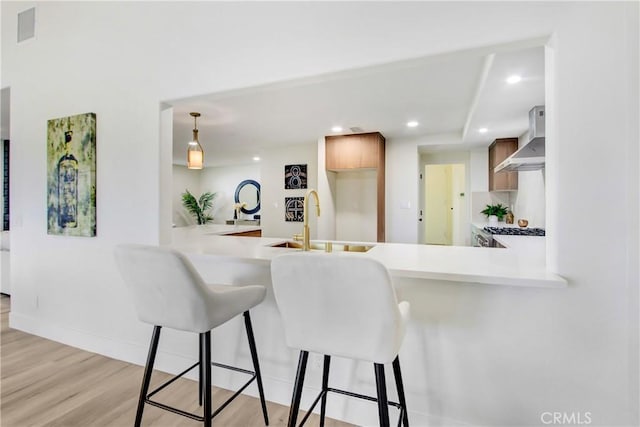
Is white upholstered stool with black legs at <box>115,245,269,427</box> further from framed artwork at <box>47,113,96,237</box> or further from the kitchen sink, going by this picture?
framed artwork at <box>47,113,96,237</box>

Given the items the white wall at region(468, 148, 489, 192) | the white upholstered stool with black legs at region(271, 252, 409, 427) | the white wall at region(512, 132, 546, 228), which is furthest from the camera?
the white wall at region(468, 148, 489, 192)

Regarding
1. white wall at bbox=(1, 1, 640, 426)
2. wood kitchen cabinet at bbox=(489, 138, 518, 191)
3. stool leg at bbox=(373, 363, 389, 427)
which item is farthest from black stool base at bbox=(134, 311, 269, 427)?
wood kitchen cabinet at bbox=(489, 138, 518, 191)

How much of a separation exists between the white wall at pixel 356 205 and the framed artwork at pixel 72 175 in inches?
142

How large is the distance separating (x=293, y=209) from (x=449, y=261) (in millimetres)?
3914

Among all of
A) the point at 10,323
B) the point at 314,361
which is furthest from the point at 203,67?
the point at 10,323

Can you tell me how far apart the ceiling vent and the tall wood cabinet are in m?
3.37

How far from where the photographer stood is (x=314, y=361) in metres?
1.83

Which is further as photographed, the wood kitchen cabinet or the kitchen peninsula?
the wood kitchen cabinet

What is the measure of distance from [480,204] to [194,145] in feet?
14.2

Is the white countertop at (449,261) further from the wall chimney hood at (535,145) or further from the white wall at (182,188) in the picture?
the white wall at (182,188)

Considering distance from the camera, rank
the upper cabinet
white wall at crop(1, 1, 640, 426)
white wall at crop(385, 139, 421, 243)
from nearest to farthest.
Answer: white wall at crop(1, 1, 640, 426), the upper cabinet, white wall at crop(385, 139, 421, 243)

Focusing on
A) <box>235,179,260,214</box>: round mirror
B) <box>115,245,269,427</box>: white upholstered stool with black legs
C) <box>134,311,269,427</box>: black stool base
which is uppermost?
<box>235,179,260,214</box>: round mirror

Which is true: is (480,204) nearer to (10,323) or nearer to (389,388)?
(389,388)

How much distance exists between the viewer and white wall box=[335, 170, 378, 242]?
5266 millimetres
